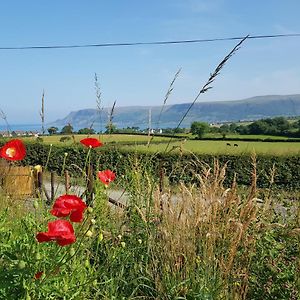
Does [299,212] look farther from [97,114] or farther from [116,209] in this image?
[97,114]

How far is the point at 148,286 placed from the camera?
94.5 inches

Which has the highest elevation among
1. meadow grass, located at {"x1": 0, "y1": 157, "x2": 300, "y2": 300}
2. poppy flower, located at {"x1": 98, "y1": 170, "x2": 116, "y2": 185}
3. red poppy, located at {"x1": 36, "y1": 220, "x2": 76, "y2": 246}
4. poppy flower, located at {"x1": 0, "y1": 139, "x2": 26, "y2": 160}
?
poppy flower, located at {"x1": 0, "y1": 139, "x2": 26, "y2": 160}

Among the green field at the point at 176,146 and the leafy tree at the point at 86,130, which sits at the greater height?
the leafy tree at the point at 86,130

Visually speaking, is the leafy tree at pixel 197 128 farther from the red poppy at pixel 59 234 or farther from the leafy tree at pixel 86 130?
the red poppy at pixel 59 234

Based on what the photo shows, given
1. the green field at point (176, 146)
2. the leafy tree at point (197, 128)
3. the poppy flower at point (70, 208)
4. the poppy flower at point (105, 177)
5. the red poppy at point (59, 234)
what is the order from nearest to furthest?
the red poppy at point (59, 234), the poppy flower at point (70, 208), the poppy flower at point (105, 177), the green field at point (176, 146), the leafy tree at point (197, 128)

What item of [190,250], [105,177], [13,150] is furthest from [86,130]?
[190,250]

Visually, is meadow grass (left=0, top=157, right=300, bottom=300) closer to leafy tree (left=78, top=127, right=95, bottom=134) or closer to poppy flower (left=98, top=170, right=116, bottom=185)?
poppy flower (left=98, top=170, right=116, bottom=185)

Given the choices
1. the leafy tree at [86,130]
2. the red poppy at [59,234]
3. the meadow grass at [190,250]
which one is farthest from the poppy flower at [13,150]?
the leafy tree at [86,130]

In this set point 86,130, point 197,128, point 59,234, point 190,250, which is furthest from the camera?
point 197,128

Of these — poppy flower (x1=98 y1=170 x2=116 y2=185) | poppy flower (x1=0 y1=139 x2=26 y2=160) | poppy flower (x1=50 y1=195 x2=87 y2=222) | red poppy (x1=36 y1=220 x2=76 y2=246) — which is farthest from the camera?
poppy flower (x1=98 y1=170 x2=116 y2=185)

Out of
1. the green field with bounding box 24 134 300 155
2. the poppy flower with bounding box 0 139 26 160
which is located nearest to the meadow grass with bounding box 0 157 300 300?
the poppy flower with bounding box 0 139 26 160

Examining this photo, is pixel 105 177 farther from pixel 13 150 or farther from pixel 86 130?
pixel 86 130

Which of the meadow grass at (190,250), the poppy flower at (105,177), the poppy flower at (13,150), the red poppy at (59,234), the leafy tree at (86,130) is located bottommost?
the meadow grass at (190,250)

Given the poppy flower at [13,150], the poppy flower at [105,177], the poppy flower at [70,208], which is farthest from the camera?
the poppy flower at [105,177]
